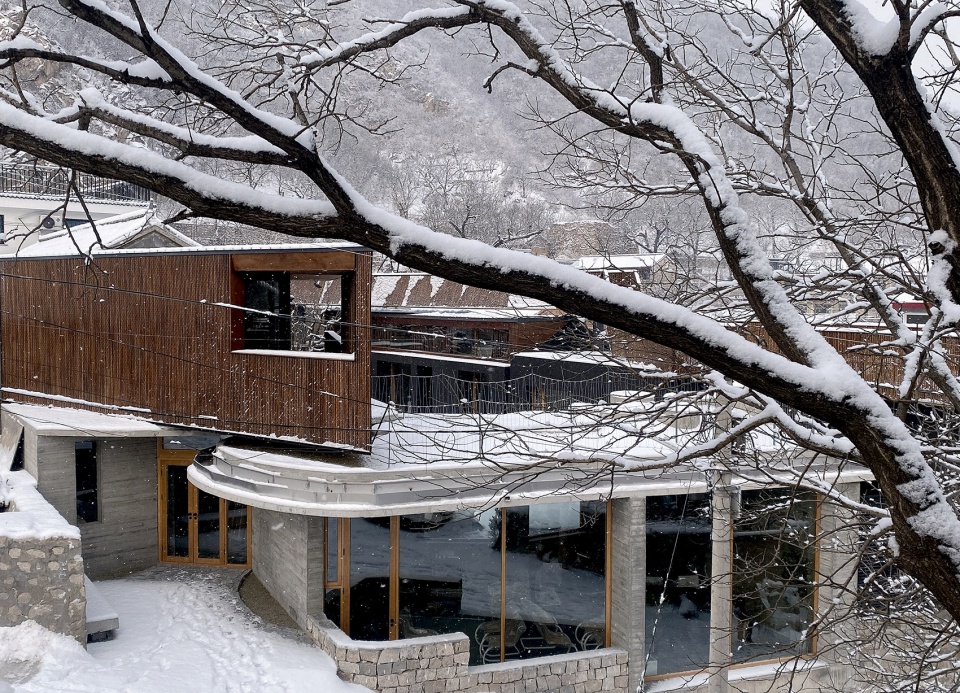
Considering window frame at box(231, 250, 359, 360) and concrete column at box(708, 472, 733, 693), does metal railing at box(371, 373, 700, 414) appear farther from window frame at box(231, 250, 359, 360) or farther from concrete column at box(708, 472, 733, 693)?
concrete column at box(708, 472, 733, 693)

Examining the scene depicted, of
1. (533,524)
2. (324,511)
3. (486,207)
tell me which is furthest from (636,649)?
(486,207)

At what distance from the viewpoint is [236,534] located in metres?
13.9

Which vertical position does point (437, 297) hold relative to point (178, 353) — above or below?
above

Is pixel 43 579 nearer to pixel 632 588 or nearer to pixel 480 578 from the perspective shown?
pixel 480 578

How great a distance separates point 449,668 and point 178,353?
6291 millimetres

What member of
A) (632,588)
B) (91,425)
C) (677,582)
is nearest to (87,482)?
(91,425)

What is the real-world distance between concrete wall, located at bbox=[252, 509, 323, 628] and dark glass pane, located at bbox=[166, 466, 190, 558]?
239cm

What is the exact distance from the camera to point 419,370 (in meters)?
21.3

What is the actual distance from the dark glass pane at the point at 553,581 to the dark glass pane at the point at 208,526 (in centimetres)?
598

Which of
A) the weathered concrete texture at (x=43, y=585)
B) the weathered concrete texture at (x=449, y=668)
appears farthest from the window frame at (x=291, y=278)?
the weathered concrete texture at (x=449, y=668)

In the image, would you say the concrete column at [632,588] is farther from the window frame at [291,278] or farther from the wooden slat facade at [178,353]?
the window frame at [291,278]

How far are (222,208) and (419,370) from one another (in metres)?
18.7

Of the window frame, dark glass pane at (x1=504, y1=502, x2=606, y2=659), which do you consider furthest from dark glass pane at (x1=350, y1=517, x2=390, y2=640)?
the window frame

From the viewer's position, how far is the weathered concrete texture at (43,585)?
895 cm
